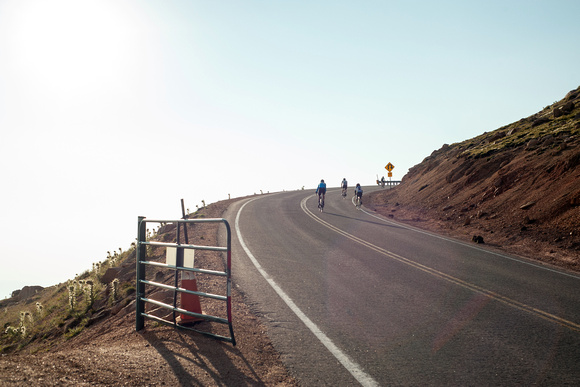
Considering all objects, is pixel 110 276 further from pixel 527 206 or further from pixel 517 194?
pixel 517 194

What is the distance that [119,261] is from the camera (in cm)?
1728

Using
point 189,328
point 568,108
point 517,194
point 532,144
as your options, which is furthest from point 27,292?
point 568,108

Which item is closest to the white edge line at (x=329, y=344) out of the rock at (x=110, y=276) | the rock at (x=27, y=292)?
the rock at (x=110, y=276)

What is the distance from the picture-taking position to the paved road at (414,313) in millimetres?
4758

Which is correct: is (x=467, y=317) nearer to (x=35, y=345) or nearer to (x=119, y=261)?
(x=35, y=345)

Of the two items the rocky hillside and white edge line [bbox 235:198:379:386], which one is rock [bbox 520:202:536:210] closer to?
the rocky hillside

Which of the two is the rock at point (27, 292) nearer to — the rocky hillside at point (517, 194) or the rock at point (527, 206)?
the rocky hillside at point (517, 194)

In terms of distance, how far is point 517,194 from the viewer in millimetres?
19375

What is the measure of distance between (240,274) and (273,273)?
0.82 m

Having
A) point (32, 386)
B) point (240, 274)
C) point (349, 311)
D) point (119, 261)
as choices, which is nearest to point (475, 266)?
point (349, 311)

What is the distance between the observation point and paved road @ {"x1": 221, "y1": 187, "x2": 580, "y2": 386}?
15.6 feet

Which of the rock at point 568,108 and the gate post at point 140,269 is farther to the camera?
the rock at point 568,108

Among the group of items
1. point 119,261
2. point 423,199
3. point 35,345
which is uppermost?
point 423,199

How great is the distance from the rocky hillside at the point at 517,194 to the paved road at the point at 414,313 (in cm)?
295
